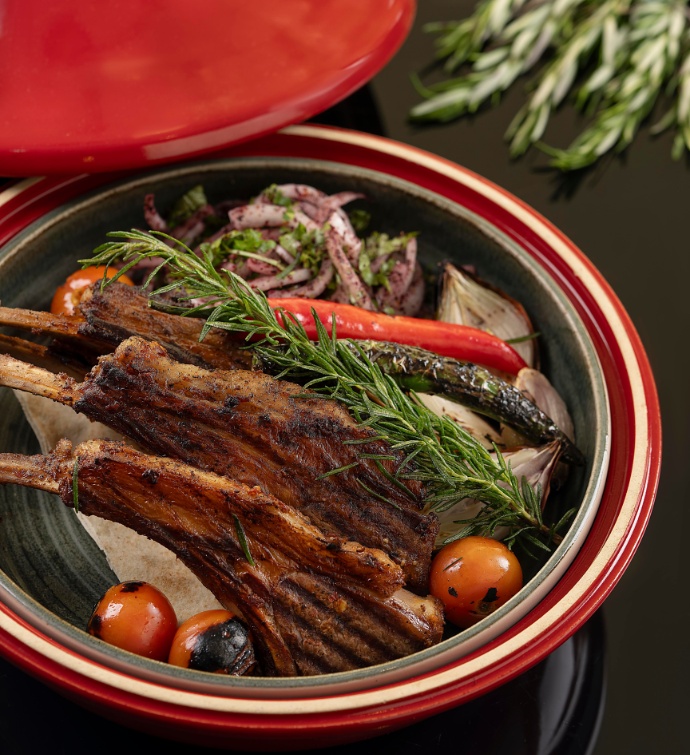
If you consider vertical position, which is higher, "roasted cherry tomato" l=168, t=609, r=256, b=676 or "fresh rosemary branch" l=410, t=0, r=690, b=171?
"fresh rosemary branch" l=410, t=0, r=690, b=171

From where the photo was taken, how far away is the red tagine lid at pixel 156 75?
2.33 meters

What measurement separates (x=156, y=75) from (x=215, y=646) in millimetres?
1556

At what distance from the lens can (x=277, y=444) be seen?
188 cm

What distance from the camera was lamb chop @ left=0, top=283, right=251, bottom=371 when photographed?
2.05 m

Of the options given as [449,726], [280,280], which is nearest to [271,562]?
[449,726]

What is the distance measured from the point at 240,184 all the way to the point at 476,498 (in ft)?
4.47

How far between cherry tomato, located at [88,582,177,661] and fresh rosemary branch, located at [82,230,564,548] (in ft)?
1.90

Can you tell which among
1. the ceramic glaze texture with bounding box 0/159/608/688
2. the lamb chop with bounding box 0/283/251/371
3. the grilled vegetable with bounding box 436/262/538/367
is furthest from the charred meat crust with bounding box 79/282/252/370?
the grilled vegetable with bounding box 436/262/538/367

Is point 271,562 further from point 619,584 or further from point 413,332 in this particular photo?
point 619,584

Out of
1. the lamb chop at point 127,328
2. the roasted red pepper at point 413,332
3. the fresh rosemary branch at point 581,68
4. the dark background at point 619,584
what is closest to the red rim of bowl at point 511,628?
the roasted red pepper at point 413,332

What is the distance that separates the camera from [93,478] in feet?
5.95

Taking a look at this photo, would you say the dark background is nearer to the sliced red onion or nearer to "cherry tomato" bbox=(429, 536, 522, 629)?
"cherry tomato" bbox=(429, 536, 522, 629)

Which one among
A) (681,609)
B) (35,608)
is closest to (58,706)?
(35,608)

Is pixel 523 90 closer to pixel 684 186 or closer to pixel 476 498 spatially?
pixel 684 186
